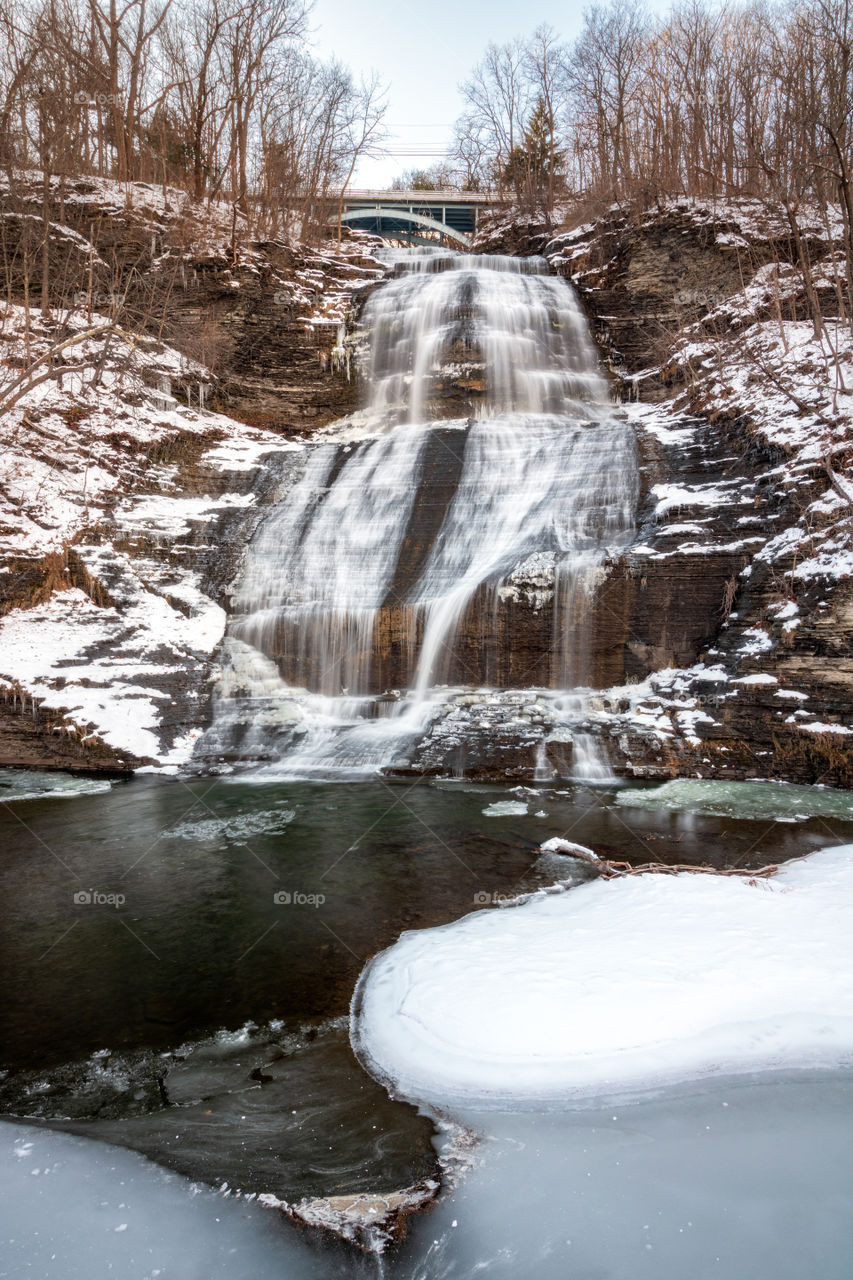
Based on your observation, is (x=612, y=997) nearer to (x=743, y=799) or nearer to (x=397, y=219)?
(x=743, y=799)

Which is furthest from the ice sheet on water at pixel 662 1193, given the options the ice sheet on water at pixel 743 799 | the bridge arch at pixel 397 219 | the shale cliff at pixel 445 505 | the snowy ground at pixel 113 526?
the bridge arch at pixel 397 219

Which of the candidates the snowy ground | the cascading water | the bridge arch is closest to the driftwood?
the cascading water

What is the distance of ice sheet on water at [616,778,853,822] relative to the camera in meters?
7.63

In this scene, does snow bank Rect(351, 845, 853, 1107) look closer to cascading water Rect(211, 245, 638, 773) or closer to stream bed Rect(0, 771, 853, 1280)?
stream bed Rect(0, 771, 853, 1280)

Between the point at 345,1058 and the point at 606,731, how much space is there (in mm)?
6760

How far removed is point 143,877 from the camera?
6176 millimetres

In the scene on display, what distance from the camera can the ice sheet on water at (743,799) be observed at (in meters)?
7.63

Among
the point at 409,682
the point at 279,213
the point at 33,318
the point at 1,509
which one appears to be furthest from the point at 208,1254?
the point at 279,213

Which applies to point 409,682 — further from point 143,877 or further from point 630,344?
point 630,344

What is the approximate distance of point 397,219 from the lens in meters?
34.4

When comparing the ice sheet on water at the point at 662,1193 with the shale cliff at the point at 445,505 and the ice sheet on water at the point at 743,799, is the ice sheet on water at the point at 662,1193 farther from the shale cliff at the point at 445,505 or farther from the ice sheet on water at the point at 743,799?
the shale cliff at the point at 445,505

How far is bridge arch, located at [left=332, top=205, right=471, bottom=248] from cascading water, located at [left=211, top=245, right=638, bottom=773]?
17.5 meters

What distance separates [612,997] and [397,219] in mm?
37813

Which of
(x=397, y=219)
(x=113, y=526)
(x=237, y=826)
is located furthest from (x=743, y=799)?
(x=397, y=219)
